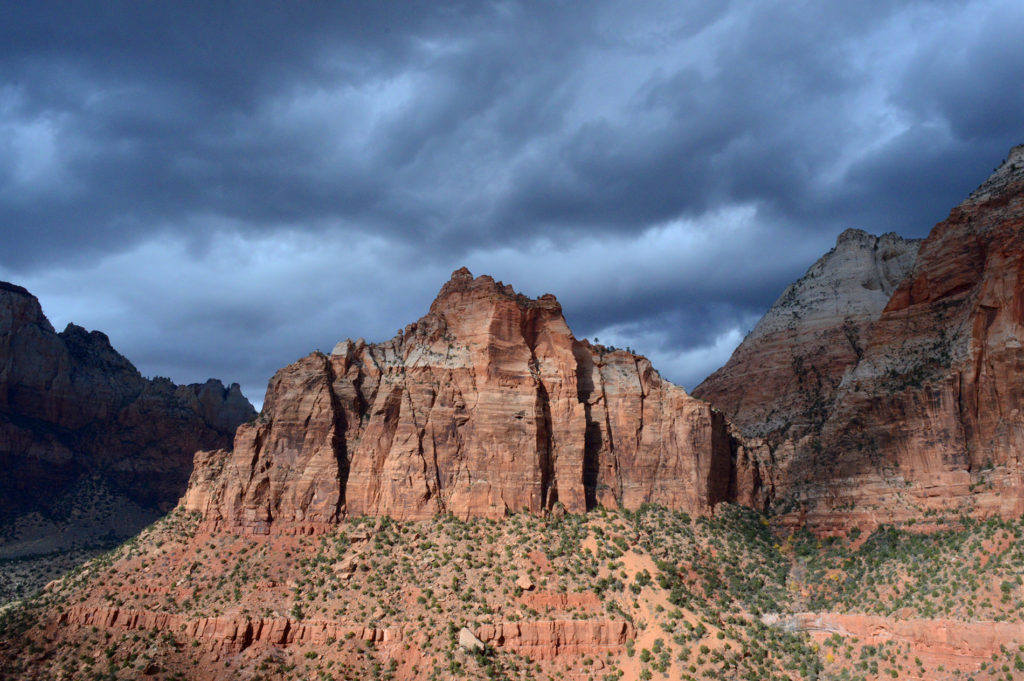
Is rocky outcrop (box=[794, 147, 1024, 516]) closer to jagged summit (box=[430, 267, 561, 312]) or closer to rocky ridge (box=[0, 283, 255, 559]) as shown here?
jagged summit (box=[430, 267, 561, 312])

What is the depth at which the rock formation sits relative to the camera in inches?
2434

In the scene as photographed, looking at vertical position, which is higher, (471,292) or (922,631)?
(471,292)

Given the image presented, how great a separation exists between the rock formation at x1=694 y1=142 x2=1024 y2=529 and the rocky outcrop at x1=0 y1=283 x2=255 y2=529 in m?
101

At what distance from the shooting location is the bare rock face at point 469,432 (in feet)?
221

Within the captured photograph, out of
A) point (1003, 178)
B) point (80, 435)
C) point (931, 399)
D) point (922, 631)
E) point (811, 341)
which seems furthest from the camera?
point (80, 435)

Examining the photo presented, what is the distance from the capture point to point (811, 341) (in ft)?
306

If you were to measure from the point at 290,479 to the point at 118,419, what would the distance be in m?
81.1

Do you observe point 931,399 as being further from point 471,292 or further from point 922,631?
point 471,292

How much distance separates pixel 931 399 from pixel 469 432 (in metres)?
40.4

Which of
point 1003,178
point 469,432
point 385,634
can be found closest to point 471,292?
point 469,432

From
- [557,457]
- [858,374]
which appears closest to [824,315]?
[858,374]

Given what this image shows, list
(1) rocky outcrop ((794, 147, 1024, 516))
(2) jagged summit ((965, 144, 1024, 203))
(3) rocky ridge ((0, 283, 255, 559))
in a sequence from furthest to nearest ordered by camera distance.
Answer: (3) rocky ridge ((0, 283, 255, 559)), (2) jagged summit ((965, 144, 1024, 203)), (1) rocky outcrop ((794, 147, 1024, 516))

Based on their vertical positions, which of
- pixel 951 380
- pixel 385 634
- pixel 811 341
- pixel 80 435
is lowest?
pixel 385 634

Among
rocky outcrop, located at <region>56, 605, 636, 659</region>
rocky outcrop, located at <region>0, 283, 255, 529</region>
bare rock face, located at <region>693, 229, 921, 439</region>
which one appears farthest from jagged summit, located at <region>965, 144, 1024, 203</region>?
rocky outcrop, located at <region>0, 283, 255, 529</region>
